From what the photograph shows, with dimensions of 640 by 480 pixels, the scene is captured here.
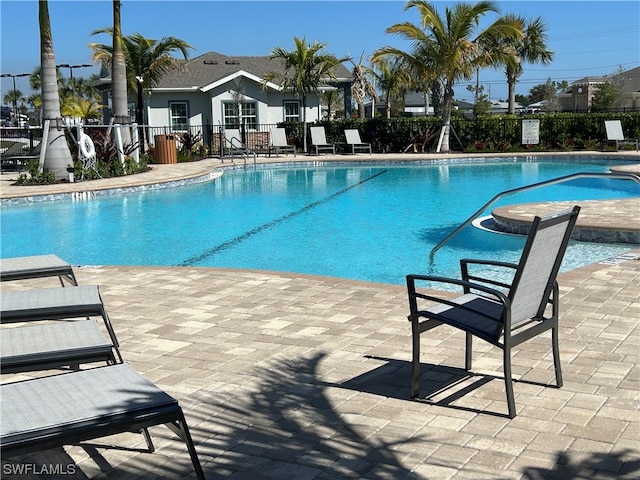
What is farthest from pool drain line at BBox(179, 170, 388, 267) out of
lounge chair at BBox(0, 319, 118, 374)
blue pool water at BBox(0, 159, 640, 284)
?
lounge chair at BBox(0, 319, 118, 374)

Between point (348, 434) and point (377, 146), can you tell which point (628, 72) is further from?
point (348, 434)

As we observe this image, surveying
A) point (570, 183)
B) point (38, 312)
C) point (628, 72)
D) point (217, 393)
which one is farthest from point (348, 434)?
point (628, 72)

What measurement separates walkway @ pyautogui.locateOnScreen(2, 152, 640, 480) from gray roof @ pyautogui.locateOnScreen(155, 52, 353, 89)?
84.9 feet

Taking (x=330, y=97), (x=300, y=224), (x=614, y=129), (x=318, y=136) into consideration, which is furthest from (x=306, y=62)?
(x=300, y=224)

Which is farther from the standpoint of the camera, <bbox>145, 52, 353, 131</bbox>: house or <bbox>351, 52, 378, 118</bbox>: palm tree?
<bbox>351, 52, 378, 118</bbox>: palm tree

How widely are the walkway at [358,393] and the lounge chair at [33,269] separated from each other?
62cm

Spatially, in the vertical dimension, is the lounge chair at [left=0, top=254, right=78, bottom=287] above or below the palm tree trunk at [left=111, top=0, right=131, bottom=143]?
below

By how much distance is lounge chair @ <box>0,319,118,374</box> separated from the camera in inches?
136

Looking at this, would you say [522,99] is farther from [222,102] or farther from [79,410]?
[79,410]

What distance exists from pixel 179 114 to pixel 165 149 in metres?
8.16

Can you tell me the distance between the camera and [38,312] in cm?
432

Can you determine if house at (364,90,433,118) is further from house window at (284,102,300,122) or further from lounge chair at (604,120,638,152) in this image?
lounge chair at (604,120,638,152)

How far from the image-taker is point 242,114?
31.7m

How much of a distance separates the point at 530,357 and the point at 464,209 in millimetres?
10331
